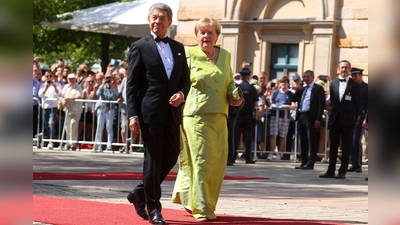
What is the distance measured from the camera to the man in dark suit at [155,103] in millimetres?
7235

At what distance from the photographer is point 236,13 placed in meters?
21.6

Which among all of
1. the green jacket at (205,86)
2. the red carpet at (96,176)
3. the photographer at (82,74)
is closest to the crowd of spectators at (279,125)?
the photographer at (82,74)

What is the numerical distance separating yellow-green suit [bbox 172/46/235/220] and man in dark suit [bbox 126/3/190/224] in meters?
0.40

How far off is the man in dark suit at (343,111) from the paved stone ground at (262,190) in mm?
446

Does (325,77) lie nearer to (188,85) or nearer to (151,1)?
(151,1)

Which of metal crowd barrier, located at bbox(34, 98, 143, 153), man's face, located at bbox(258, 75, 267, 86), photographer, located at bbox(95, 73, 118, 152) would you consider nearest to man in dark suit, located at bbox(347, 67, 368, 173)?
man's face, located at bbox(258, 75, 267, 86)

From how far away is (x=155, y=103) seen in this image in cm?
726

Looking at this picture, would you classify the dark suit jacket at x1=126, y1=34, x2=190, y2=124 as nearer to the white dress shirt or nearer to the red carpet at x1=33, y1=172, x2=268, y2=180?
the white dress shirt

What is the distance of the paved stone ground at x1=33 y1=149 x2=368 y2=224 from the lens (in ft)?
28.8

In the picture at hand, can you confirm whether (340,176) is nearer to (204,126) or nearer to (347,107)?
(347,107)

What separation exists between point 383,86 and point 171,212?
5932 mm

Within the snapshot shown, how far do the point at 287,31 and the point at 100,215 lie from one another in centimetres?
1443

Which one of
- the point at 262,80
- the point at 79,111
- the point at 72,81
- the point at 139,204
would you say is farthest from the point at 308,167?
the point at 139,204

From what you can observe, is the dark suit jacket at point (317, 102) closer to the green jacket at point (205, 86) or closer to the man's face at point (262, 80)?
the man's face at point (262, 80)
